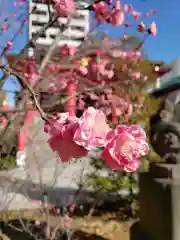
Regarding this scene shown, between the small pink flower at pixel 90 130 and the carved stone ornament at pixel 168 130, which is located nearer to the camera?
the small pink flower at pixel 90 130

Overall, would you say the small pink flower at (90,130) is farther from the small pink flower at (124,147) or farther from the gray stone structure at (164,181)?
the gray stone structure at (164,181)

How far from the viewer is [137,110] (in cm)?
532

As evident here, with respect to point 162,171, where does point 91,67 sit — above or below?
above

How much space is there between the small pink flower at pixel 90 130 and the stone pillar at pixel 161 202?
2.01m

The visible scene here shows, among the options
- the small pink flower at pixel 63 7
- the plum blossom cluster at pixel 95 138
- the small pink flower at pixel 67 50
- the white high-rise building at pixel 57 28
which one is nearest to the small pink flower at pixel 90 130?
the plum blossom cluster at pixel 95 138

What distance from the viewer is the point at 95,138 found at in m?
0.71

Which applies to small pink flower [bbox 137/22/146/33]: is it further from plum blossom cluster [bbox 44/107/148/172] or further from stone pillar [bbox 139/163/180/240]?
plum blossom cluster [bbox 44/107/148/172]

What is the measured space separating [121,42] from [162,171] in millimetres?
1559

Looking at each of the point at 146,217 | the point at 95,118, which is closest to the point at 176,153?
the point at 146,217

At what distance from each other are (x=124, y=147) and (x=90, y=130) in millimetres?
118

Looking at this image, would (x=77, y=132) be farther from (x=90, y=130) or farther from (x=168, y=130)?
(x=168, y=130)

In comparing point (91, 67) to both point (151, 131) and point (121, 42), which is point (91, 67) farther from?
point (151, 131)

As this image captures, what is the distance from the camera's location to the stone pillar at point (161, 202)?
252 cm

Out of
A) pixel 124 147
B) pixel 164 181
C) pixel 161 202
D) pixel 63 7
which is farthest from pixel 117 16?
pixel 124 147
